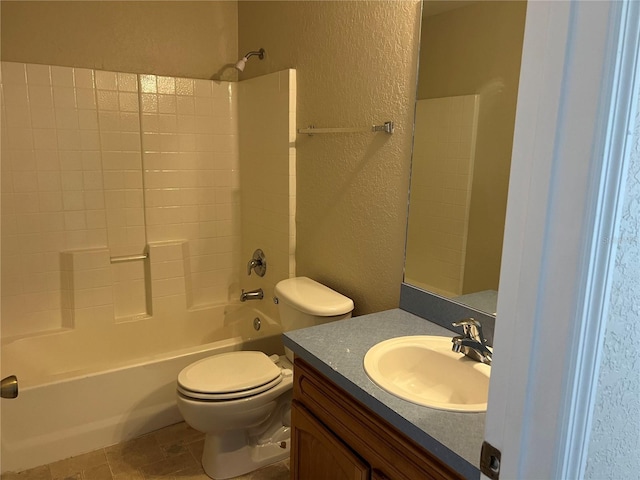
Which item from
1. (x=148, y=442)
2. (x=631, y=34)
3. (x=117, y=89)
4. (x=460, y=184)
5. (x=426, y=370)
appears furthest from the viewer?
(x=117, y=89)

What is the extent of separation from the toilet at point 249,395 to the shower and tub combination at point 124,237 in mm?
398

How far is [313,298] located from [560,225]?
58.6 inches

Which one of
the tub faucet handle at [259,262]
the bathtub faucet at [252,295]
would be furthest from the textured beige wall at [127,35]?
the bathtub faucet at [252,295]

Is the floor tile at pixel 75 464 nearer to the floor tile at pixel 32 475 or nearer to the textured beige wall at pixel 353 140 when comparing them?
the floor tile at pixel 32 475

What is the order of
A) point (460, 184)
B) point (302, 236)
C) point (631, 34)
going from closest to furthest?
point (631, 34), point (460, 184), point (302, 236)

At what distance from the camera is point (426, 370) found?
140 centimetres

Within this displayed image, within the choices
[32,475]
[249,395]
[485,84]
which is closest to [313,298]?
[249,395]

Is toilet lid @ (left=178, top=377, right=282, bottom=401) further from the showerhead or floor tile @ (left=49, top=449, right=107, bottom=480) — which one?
the showerhead

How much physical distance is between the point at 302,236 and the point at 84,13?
1666 mm

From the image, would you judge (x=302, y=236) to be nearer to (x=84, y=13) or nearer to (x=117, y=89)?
(x=117, y=89)

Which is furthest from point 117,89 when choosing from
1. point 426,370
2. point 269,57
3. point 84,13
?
point 426,370

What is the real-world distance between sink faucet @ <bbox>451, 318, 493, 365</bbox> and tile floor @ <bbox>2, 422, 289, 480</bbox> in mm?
1156

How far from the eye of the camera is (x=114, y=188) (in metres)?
2.64

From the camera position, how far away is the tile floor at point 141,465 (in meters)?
1.99
